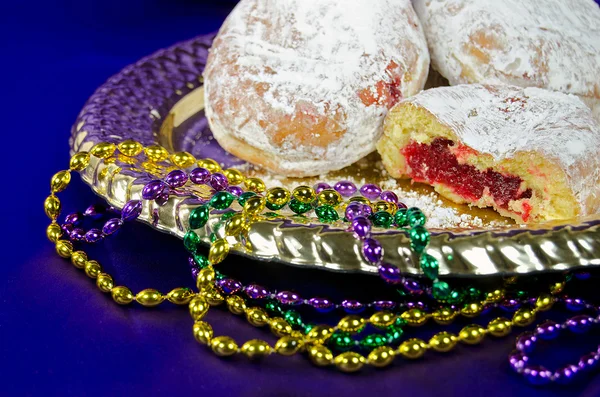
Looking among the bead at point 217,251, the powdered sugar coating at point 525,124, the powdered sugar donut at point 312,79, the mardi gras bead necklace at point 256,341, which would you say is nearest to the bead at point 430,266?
the mardi gras bead necklace at point 256,341

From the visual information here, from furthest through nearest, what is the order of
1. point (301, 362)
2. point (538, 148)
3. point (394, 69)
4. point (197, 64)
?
point (197, 64) < point (394, 69) < point (538, 148) < point (301, 362)

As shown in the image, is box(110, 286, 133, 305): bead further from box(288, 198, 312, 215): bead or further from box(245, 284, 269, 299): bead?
box(288, 198, 312, 215): bead

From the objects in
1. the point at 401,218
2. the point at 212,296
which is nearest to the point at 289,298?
the point at 212,296

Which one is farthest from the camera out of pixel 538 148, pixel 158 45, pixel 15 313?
pixel 158 45

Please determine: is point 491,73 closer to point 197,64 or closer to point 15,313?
point 197,64

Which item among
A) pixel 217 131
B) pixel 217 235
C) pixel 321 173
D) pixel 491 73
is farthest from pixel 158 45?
pixel 217 235

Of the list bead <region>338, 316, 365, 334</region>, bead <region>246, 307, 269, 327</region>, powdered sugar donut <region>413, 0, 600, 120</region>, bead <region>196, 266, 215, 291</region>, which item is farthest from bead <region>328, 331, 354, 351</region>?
powdered sugar donut <region>413, 0, 600, 120</region>
